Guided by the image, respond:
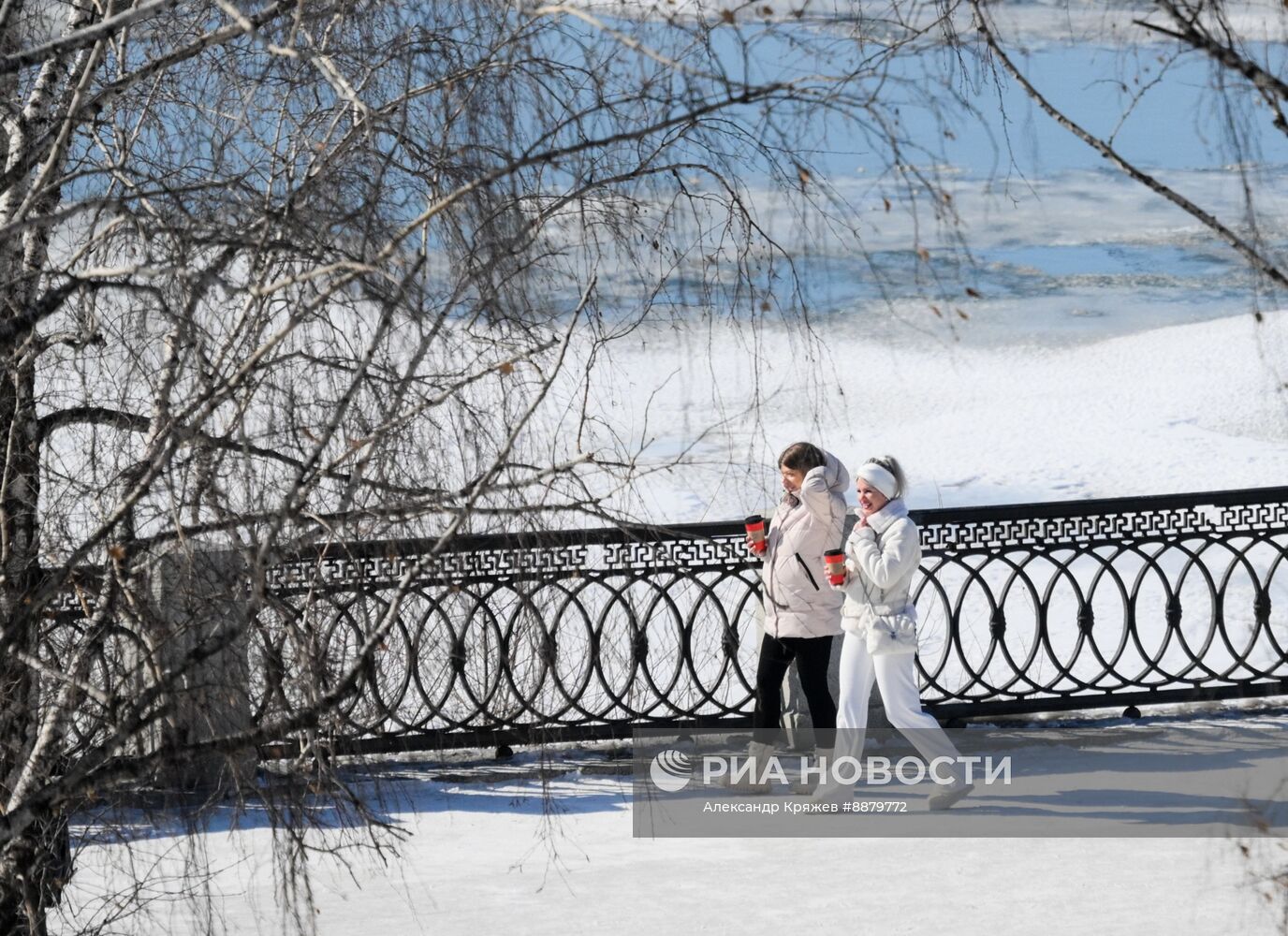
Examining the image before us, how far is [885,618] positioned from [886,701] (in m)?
0.33

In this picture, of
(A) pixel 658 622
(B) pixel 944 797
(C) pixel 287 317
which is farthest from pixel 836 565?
(A) pixel 658 622

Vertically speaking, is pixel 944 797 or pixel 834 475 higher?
pixel 834 475

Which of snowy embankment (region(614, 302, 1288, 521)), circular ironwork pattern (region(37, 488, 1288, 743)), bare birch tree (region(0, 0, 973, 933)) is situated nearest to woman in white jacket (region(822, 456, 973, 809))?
circular ironwork pattern (region(37, 488, 1288, 743))

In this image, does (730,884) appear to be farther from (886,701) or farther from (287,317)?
(287,317)

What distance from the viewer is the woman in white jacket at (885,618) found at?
5.79 metres

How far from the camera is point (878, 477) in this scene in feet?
19.2

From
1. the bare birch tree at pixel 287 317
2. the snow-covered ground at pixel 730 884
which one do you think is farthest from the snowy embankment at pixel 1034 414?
the bare birch tree at pixel 287 317

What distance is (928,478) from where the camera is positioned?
1988 cm

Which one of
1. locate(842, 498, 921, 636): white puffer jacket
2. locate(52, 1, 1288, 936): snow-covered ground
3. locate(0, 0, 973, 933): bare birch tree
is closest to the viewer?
locate(0, 0, 973, 933): bare birch tree

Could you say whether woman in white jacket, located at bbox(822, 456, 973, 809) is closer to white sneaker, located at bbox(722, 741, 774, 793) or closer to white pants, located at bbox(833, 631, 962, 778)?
white pants, located at bbox(833, 631, 962, 778)

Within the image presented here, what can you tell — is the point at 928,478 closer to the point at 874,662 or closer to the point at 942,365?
the point at 942,365

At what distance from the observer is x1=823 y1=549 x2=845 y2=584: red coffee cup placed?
5.82m

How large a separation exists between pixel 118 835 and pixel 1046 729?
16.3 feet

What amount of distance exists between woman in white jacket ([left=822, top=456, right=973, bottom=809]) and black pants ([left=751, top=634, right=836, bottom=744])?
0.58 ft
